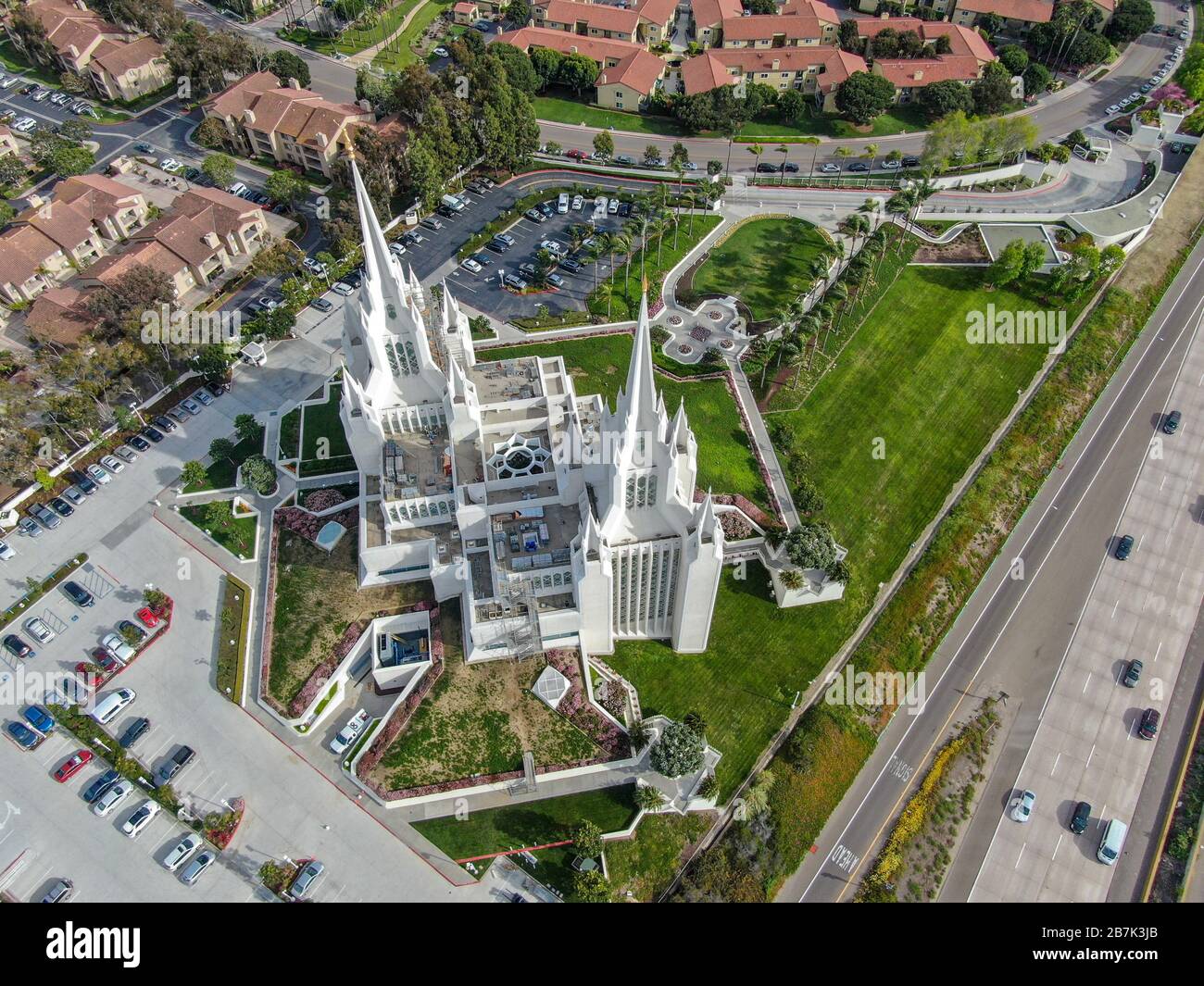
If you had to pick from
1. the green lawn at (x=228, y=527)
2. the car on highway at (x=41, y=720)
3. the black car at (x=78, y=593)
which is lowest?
the car on highway at (x=41, y=720)

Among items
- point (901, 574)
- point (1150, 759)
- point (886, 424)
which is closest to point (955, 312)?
point (886, 424)

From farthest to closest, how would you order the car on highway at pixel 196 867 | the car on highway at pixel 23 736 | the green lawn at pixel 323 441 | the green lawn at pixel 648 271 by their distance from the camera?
the green lawn at pixel 648 271
the green lawn at pixel 323 441
the car on highway at pixel 23 736
the car on highway at pixel 196 867

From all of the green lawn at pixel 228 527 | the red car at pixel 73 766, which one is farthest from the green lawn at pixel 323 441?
the red car at pixel 73 766

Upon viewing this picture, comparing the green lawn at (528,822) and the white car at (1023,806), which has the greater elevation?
the green lawn at (528,822)

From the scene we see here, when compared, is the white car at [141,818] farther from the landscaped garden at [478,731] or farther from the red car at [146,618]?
the landscaped garden at [478,731]

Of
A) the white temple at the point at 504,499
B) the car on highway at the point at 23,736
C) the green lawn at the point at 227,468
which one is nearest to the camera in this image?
the white temple at the point at 504,499

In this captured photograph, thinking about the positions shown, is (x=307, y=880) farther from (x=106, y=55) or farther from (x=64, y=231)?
(x=106, y=55)

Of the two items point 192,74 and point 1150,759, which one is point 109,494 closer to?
point 192,74
